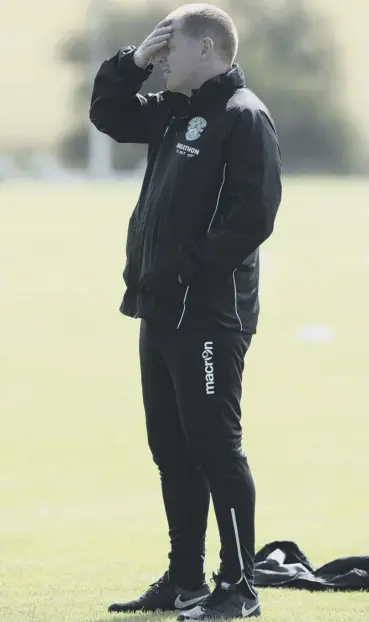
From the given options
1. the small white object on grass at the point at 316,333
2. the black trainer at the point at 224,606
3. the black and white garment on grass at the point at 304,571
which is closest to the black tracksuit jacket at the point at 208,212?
the black trainer at the point at 224,606

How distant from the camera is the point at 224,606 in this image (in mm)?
3848

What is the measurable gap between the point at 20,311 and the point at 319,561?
10404mm

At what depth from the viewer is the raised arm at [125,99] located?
4008 mm

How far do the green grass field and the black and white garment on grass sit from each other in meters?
0.11

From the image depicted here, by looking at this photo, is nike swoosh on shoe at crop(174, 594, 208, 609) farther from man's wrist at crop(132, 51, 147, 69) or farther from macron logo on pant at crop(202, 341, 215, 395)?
man's wrist at crop(132, 51, 147, 69)

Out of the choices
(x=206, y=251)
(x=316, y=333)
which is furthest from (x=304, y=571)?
(x=316, y=333)

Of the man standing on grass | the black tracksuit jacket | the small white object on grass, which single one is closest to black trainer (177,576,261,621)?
the man standing on grass

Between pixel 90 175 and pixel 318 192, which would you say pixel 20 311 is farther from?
pixel 90 175

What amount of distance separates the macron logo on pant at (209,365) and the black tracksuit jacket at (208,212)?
69 mm

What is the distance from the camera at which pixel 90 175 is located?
5522 cm

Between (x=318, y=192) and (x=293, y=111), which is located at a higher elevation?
(x=293, y=111)

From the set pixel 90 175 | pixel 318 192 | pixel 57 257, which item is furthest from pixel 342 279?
pixel 90 175

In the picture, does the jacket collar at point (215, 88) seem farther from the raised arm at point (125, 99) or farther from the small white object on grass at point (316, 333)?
the small white object on grass at point (316, 333)

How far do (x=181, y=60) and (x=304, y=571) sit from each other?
6.21 ft
